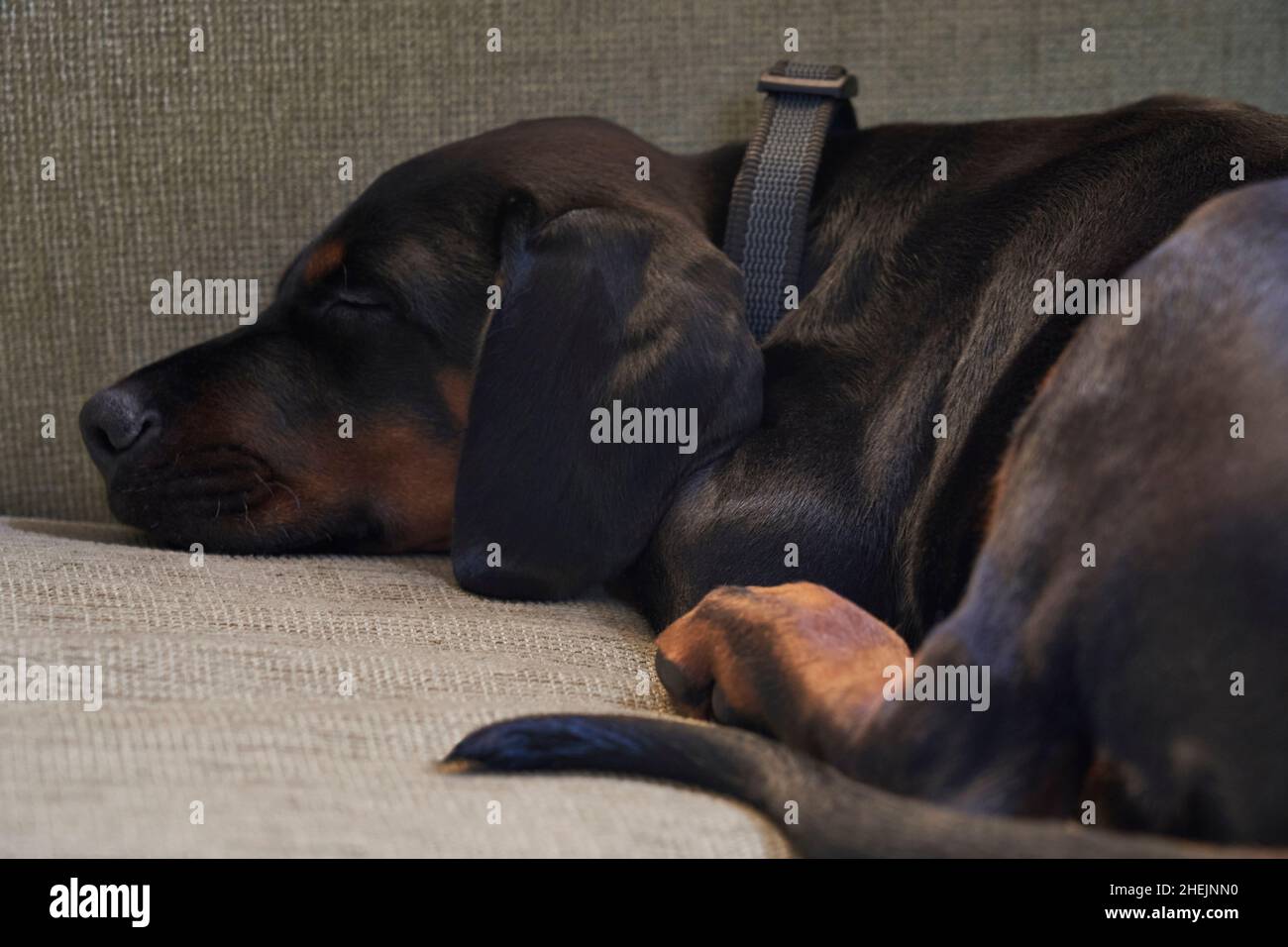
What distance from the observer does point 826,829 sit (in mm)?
1370

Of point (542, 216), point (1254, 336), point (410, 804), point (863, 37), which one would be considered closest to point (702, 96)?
point (863, 37)

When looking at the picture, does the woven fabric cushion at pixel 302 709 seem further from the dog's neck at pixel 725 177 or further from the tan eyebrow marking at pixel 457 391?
the dog's neck at pixel 725 177

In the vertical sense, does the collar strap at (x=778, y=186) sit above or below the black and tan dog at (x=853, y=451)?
above

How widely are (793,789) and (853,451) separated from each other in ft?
2.85

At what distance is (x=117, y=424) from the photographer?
95.7 inches

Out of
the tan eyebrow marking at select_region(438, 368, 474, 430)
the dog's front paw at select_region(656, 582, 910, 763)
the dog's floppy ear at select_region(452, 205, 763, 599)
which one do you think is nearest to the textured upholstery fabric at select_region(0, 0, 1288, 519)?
the tan eyebrow marking at select_region(438, 368, 474, 430)

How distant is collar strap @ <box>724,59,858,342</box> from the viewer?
→ 2.47 m

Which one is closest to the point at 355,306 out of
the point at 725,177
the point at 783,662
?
the point at 725,177

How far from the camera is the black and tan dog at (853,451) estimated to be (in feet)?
4.75

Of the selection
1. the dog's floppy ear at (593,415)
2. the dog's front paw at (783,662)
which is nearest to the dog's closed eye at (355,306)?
the dog's floppy ear at (593,415)

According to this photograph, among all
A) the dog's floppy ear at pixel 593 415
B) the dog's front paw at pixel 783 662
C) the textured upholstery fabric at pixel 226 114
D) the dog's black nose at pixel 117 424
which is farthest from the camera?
the textured upholstery fabric at pixel 226 114

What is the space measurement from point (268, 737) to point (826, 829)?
61 centimetres

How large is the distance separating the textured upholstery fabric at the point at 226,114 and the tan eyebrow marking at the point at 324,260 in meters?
0.54

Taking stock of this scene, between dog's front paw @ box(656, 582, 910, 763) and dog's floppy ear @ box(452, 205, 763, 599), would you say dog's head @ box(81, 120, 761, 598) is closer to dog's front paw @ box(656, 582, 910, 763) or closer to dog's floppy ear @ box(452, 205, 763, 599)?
dog's floppy ear @ box(452, 205, 763, 599)
